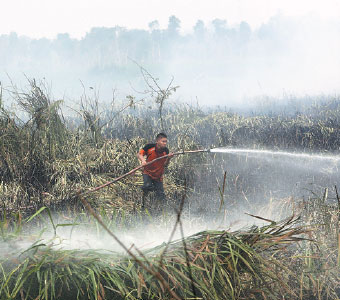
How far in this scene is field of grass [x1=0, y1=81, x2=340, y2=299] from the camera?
2312mm

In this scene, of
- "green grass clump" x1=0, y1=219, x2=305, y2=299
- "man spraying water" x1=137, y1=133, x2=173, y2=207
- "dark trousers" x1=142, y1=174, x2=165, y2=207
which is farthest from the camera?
"dark trousers" x1=142, y1=174, x2=165, y2=207

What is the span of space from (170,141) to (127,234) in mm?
7019

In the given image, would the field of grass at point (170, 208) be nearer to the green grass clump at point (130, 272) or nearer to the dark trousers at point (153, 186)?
the green grass clump at point (130, 272)

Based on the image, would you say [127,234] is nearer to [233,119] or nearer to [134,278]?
[134,278]

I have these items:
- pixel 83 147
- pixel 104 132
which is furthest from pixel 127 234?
pixel 104 132

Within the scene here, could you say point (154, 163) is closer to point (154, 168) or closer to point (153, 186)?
point (154, 168)

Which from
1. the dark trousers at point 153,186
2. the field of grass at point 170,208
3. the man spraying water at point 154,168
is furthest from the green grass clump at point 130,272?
the dark trousers at point 153,186

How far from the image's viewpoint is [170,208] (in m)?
6.67

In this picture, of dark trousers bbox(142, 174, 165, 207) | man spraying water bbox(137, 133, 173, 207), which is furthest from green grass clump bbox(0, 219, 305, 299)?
dark trousers bbox(142, 174, 165, 207)

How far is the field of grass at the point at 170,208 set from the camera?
231 cm

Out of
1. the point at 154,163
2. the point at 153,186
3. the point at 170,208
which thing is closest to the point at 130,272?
the point at 154,163

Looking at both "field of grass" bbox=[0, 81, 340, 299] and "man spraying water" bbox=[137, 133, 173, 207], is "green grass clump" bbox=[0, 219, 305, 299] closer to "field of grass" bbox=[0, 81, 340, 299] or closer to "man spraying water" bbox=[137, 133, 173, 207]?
"field of grass" bbox=[0, 81, 340, 299]

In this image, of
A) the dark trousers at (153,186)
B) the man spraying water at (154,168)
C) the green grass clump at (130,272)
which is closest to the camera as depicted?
the green grass clump at (130,272)

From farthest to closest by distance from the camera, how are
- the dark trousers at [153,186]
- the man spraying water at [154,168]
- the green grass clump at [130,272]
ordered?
the dark trousers at [153,186], the man spraying water at [154,168], the green grass clump at [130,272]
